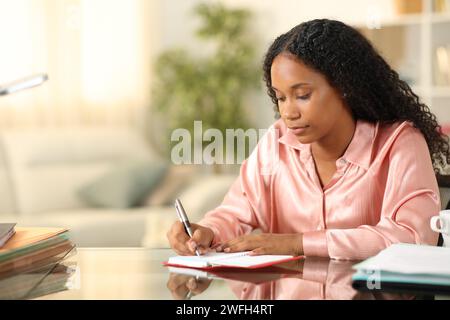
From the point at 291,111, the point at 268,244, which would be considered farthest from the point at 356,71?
the point at 268,244

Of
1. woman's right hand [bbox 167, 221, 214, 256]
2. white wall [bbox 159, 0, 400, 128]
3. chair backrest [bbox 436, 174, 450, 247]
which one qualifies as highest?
white wall [bbox 159, 0, 400, 128]

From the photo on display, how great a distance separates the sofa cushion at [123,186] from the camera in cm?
414

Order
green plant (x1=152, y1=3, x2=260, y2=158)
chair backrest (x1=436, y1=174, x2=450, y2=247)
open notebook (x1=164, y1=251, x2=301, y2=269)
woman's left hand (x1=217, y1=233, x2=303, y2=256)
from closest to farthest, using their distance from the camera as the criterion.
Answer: open notebook (x1=164, y1=251, x2=301, y2=269) → woman's left hand (x1=217, y1=233, x2=303, y2=256) → chair backrest (x1=436, y1=174, x2=450, y2=247) → green plant (x1=152, y1=3, x2=260, y2=158)

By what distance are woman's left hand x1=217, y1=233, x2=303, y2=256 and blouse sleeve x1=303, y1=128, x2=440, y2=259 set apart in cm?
2

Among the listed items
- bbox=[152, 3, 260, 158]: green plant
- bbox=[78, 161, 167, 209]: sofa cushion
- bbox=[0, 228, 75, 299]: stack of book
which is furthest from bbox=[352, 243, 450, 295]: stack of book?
bbox=[152, 3, 260, 158]: green plant

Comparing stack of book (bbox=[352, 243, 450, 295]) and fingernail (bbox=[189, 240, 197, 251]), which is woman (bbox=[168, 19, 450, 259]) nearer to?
fingernail (bbox=[189, 240, 197, 251])

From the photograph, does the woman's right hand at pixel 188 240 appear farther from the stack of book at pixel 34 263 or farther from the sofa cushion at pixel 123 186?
the sofa cushion at pixel 123 186

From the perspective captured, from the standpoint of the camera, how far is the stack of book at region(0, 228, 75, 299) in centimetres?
113

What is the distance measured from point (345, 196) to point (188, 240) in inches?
15.2

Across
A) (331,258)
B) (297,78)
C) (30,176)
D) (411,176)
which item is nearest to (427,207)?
(411,176)

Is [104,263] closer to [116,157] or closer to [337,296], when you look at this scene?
[337,296]

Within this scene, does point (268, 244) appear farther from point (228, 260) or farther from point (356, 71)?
point (356, 71)

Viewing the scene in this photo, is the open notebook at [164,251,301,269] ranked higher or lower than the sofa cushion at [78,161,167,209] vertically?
higher

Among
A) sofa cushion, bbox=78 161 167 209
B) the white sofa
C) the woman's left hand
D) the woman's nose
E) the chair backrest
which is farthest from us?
sofa cushion, bbox=78 161 167 209
